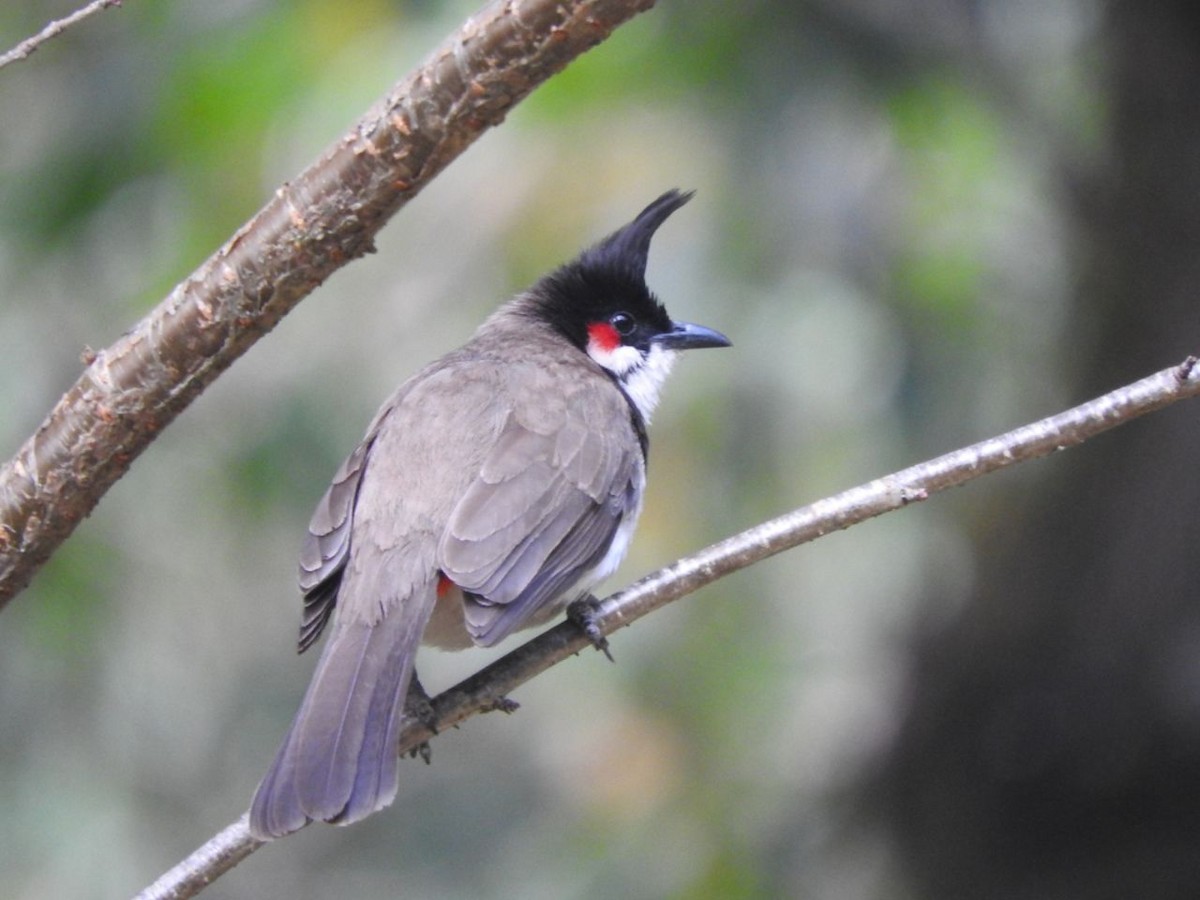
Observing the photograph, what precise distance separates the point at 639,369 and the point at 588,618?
1219mm

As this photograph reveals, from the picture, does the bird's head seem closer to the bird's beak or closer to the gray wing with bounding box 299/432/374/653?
the bird's beak

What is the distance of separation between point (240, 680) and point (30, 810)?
0.98 metres

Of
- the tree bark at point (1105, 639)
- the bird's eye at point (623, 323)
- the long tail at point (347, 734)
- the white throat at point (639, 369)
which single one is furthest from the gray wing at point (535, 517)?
the tree bark at point (1105, 639)

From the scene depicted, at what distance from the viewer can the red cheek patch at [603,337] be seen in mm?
3898

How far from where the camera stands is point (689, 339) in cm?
390

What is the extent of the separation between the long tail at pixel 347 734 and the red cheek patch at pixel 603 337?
1.25 m

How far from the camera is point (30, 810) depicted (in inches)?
178

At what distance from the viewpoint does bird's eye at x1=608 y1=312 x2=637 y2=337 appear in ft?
12.8

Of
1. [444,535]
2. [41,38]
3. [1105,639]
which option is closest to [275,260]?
[41,38]

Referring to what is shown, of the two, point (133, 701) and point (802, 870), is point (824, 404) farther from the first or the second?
point (133, 701)

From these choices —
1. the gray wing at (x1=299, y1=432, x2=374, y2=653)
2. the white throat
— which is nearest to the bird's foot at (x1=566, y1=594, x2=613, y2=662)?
the gray wing at (x1=299, y1=432, x2=374, y2=653)

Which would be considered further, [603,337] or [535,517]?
[603,337]

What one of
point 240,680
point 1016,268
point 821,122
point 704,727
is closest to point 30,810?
point 240,680

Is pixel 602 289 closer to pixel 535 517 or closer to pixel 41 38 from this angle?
pixel 535 517
